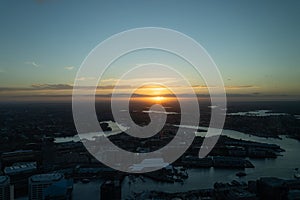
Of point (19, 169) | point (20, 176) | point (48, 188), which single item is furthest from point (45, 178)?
point (19, 169)

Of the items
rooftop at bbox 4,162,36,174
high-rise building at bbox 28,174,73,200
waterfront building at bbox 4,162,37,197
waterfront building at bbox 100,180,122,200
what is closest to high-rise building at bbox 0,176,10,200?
high-rise building at bbox 28,174,73,200

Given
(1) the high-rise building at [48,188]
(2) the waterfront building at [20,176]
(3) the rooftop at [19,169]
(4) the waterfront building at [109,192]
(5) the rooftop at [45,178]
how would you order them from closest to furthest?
(1) the high-rise building at [48,188] → (4) the waterfront building at [109,192] → (5) the rooftop at [45,178] → (2) the waterfront building at [20,176] → (3) the rooftop at [19,169]

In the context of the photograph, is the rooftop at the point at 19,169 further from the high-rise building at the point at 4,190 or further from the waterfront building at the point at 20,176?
the high-rise building at the point at 4,190

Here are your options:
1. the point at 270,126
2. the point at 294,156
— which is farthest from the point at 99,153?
the point at 270,126

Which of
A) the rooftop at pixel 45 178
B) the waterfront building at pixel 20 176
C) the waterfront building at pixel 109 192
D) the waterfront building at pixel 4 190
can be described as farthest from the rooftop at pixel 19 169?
the waterfront building at pixel 109 192

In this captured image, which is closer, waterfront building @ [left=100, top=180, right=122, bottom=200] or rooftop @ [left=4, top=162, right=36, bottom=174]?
waterfront building @ [left=100, top=180, right=122, bottom=200]

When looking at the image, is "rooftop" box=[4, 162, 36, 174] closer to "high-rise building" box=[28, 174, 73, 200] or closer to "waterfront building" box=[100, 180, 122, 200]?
"high-rise building" box=[28, 174, 73, 200]

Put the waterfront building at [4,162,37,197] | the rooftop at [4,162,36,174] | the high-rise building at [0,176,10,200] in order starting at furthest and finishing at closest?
the rooftop at [4,162,36,174] < the waterfront building at [4,162,37,197] < the high-rise building at [0,176,10,200]

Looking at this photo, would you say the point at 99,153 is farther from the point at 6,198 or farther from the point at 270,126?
the point at 270,126

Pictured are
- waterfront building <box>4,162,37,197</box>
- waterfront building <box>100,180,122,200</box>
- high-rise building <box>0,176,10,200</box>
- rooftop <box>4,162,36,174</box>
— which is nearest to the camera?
high-rise building <box>0,176,10,200</box>
